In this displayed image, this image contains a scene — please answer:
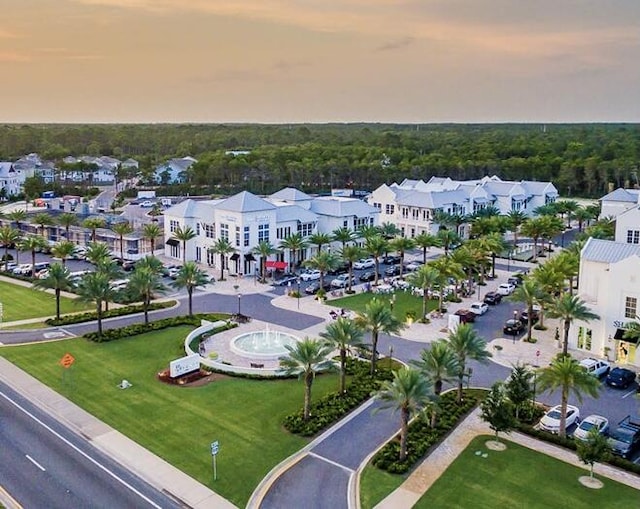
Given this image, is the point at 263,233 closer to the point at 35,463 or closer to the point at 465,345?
the point at 465,345

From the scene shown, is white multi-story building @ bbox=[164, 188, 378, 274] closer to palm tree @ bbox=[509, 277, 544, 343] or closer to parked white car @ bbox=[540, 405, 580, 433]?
palm tree @ bbox=[509, 277, 544, 343]

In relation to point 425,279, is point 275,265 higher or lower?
lower

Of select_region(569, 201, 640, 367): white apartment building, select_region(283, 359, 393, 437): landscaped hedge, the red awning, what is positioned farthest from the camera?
the red awning

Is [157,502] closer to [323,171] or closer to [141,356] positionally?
[141,356]

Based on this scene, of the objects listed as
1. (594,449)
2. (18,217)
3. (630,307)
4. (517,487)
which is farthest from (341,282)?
(18,217)

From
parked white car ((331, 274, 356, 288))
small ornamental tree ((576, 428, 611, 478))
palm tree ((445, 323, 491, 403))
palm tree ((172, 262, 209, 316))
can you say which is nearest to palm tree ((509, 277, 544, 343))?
palm tree ((445, 323, 491, 403))

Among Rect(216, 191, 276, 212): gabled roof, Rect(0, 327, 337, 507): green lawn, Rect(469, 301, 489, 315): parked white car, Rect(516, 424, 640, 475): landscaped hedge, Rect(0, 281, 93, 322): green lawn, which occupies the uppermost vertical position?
Rect(216, 191, 276, 212): gabled roof
